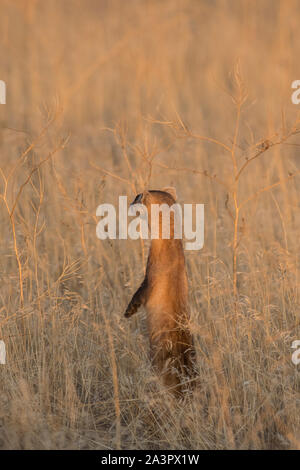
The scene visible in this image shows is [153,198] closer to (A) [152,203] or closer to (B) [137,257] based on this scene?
(A) [152,203]

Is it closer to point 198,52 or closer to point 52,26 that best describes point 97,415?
point 52,26

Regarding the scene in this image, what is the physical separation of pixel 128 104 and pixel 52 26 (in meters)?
1.80

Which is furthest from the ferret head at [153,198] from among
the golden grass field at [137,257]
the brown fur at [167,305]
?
the golden grass field at [137,257]

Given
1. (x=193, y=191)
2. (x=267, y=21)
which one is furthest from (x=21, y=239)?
(x=267, y=21)

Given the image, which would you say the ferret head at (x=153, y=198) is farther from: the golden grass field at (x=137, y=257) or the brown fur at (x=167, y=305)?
the golden grass field at (x=137, y=257)

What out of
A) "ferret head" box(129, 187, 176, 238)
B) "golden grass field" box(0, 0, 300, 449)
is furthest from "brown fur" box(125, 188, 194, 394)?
"golden grass field" box(0, 0, 300, 449)

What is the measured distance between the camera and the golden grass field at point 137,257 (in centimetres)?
338

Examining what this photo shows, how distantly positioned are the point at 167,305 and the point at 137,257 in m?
1.50

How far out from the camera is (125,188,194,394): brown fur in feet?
11.6

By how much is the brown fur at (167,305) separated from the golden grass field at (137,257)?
12 centimetres

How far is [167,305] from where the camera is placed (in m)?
3.62

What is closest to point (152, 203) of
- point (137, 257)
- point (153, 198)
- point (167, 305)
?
point (153, 198)

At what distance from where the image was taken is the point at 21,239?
5.38 metres
